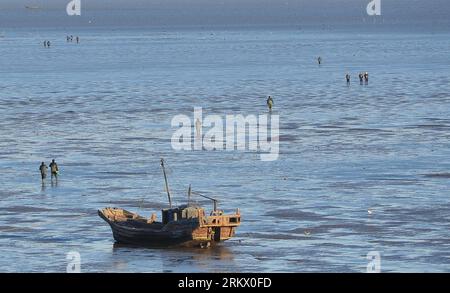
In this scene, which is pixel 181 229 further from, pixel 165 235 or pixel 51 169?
pixel 51 169

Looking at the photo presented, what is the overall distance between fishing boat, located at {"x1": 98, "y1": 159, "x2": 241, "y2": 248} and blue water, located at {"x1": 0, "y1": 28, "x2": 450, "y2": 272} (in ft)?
1.66

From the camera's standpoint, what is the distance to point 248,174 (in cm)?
7012

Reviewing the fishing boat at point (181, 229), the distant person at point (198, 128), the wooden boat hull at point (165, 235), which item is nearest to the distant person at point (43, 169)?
the fishing boat at point (181, 229)

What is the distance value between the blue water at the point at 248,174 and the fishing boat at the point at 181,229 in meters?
→ 0.50

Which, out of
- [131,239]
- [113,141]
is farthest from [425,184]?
[113,141]

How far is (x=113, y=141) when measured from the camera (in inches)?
3364

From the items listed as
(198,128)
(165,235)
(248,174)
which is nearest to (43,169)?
(248,174)

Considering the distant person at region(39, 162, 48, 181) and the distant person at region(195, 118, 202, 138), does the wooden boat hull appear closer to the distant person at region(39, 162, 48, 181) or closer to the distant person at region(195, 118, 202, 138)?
the distant person at region(39, 162, 48, 181)

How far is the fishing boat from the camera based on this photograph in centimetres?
5041

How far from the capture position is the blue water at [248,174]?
49219mm

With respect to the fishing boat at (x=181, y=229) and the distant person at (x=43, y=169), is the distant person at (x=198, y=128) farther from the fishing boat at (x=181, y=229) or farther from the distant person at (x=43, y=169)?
the fishing boat at (x=181, y=229)

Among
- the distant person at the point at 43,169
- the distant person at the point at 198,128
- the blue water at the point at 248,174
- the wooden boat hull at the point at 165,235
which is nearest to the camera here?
the blue water at the point at 248,174
